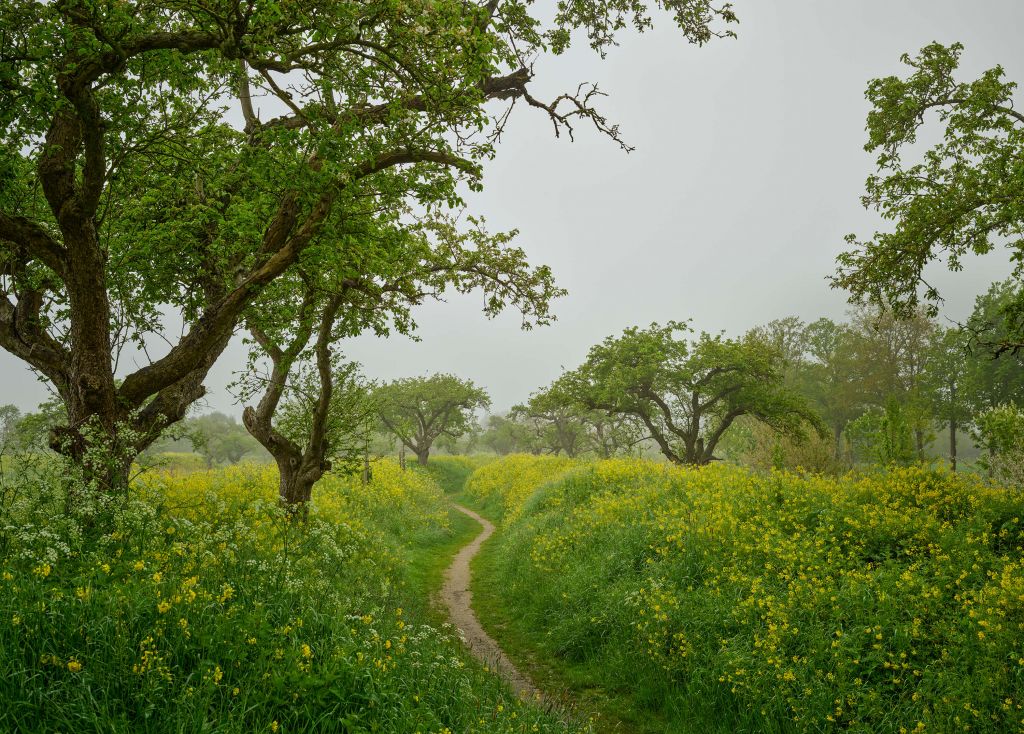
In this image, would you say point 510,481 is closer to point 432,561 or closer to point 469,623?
point 432,561

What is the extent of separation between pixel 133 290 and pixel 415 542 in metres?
11.4

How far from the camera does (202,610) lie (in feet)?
16.1

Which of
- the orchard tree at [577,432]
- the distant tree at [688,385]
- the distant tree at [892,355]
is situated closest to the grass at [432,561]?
the distant tree at [688,385]

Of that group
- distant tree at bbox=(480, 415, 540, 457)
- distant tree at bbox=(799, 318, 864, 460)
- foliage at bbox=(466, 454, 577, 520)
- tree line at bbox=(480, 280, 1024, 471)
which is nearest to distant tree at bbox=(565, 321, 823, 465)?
tree line at bbox=(480, 280, 1024, 471)

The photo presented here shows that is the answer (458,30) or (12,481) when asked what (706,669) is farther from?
(12,481)

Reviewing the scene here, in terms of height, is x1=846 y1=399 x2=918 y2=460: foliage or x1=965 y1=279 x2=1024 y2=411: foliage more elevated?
x1=965 y1=279 x2=1024 y2=411: foliage

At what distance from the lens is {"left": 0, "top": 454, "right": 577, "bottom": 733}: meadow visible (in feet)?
12.8

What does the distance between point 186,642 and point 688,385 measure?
24.3 m

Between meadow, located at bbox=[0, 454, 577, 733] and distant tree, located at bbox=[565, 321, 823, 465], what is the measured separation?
65.1ft

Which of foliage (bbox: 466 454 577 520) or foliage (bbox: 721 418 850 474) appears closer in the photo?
foliage (bbox: 721 418 850 474)

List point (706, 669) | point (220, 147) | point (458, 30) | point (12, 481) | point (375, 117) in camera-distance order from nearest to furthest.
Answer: point (458, 30)
point (12, 481)
point (375, 117)
point (706, 669)
point (220, 147)

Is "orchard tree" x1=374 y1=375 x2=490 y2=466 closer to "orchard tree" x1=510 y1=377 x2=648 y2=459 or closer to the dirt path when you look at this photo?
"orchard tree" x1=510 y1=377 x2=648 y2=459

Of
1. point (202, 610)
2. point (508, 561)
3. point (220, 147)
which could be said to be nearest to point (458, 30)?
point (220, 147)

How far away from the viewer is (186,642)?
180 inches
